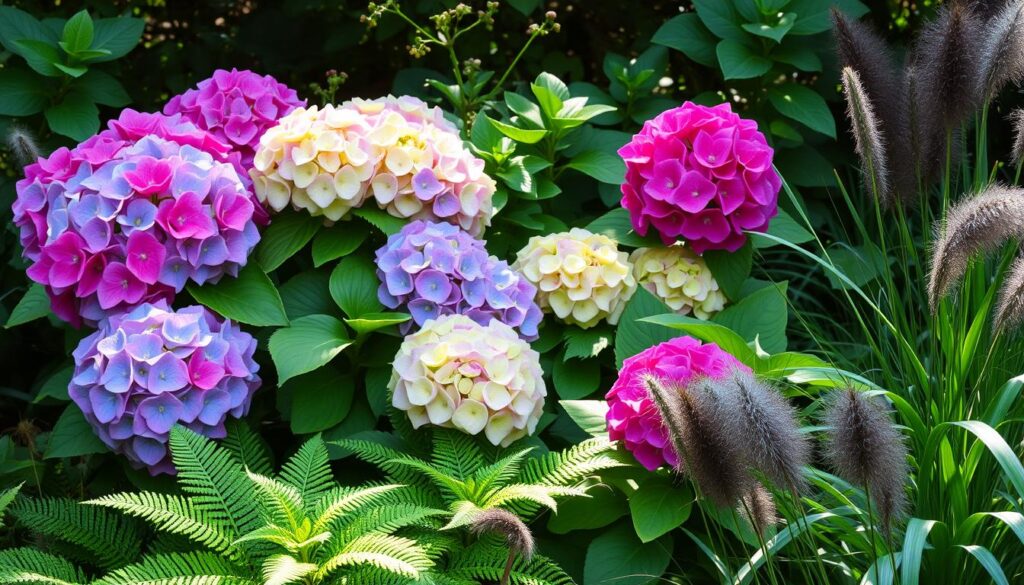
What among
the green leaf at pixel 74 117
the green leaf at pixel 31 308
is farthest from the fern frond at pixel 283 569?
the green leaf at pixel 74 117

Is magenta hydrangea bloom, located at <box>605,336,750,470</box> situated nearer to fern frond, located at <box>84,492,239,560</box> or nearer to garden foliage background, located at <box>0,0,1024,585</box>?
garden foliage background, located at <box>0,0,1024,585</box>

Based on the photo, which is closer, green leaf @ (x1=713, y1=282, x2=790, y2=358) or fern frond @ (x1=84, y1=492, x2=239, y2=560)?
fern frond @ (x1=84, y1=492, x2=239, y2=560)

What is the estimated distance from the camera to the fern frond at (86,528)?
235 cm

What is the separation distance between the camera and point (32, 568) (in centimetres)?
211

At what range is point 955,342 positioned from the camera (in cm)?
221

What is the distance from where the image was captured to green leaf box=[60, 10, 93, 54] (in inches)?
123

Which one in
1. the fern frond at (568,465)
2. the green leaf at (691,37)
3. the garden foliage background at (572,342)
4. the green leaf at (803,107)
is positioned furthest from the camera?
the green leaf at (691,37)

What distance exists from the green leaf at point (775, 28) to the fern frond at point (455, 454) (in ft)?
5.11

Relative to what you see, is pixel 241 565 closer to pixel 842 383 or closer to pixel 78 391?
pixel 78 391

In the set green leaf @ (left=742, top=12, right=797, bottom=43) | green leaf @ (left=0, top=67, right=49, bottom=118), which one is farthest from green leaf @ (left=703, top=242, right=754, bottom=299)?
green leaf @ (left=0, top=67, right=49, bottom=118)

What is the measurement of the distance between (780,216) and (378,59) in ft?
6.53

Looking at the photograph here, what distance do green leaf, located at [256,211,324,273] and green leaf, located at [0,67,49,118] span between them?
2.97 ft

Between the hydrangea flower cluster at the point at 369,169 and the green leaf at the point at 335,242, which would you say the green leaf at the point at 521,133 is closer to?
the hydrangea flower cluster at the point at 369,169

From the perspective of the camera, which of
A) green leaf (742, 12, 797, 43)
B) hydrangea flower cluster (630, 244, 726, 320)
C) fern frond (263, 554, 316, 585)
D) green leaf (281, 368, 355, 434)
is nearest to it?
fern frond (263, 554, 316, 585)
